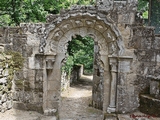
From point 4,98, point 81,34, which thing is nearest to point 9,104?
point 4,98

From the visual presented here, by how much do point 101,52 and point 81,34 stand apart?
0.84 metres

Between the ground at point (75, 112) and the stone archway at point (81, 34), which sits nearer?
the ground at point (75, 112)

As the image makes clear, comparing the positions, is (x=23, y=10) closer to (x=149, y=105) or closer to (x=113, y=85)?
(x=113, y=85)

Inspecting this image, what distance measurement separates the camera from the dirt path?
816cm

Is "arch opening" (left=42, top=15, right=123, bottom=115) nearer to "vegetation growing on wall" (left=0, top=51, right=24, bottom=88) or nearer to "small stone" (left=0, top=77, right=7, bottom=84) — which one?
"vegetation growing on wall" (left=0, top=51, right=24, bottom=88)

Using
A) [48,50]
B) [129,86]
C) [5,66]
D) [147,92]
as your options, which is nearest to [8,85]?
[5,66]

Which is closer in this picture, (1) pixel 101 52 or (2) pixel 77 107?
(1) pixel 101 52

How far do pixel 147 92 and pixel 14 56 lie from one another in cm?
423

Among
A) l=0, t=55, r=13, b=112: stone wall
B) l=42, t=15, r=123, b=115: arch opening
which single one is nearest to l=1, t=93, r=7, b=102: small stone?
l=0, t=55, r=13, b=112: stone wall

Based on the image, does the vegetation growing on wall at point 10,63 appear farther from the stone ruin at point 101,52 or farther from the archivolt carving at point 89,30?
the archivolt carving at point 89,30

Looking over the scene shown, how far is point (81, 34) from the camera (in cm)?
673

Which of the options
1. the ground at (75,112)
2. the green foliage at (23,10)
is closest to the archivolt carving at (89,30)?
the ground at (75,112)

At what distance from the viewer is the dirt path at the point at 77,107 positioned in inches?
321

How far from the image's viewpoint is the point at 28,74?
6.73 metres
